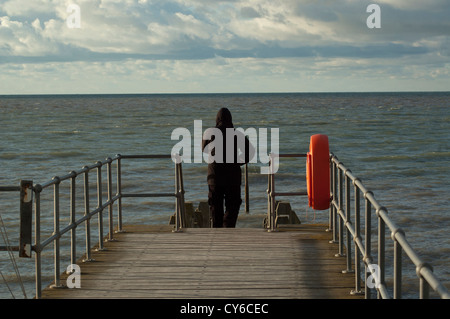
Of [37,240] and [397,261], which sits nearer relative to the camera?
[397,261]

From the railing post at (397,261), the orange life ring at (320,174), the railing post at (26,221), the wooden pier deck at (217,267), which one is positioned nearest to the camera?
the railing post at (397,261)

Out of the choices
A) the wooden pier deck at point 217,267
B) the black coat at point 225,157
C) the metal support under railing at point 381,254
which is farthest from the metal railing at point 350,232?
the black coat at point 225,157

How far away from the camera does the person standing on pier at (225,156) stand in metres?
9.12

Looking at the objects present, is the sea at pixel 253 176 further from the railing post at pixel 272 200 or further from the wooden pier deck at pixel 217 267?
the railing post at pixel 272 200

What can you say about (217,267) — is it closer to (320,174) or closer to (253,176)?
(320,174)

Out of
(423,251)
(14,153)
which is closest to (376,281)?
(423,251)

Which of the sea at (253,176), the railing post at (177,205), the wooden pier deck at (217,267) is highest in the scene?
the railing post at (177,205)

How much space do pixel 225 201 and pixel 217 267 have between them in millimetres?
2341

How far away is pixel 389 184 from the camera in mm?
22484

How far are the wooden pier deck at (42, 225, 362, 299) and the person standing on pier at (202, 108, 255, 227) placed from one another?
1.59 ft

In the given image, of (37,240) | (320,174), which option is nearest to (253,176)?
(320,174)

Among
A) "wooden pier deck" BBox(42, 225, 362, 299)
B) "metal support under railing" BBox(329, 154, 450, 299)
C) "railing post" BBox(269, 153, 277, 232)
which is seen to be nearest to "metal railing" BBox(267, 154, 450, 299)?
"metal support under railing" BBox(329, 154, 450, 299)

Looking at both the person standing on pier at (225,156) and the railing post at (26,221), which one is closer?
the railing post at (26,221)

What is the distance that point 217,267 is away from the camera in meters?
7.36
